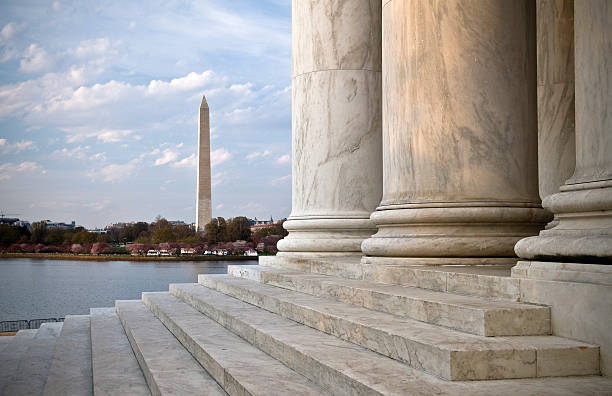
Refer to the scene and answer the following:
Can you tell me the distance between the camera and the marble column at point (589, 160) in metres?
31.7

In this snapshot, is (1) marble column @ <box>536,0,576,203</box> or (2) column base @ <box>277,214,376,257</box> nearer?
(1) marble column @ <box>536,0,576,203</box>

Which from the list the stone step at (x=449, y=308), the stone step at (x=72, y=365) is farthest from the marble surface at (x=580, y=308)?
the stone step at (x=72, y=365)

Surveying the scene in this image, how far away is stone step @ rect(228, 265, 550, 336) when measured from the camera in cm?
3209

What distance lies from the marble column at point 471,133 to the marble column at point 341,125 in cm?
2352

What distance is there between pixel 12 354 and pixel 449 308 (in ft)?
159

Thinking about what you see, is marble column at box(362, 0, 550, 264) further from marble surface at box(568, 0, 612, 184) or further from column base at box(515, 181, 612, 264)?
marble surface at box(568, 0, 612, 184)

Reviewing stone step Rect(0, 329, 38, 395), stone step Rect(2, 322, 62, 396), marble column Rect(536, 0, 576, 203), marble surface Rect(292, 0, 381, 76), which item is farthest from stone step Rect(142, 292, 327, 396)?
marble column Rect(536, 0, 576, 203)

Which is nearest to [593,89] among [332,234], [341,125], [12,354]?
[341,125]

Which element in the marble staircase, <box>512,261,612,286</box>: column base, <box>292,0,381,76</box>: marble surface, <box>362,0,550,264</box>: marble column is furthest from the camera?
<box>292,0,381,76</box>: marble surface

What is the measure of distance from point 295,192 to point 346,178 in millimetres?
8193

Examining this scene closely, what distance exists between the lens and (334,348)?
117ft

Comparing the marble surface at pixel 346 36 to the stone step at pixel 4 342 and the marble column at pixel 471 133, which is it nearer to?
the marble column at pixel 471 133

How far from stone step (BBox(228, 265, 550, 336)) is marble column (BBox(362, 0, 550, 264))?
5505mm

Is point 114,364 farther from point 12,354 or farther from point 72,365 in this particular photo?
point 12,354
